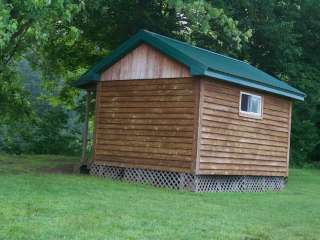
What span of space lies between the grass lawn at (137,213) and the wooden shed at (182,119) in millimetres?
1197

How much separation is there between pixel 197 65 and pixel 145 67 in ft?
6.22

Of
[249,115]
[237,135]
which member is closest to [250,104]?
[249,115]

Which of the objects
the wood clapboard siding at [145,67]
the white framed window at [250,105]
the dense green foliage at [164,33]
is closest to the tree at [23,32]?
the dense green foliage at [164,33]

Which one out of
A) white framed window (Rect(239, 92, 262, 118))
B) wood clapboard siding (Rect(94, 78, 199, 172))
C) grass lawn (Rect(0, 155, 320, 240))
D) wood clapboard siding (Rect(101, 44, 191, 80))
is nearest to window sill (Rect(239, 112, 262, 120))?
white framed window (Rect(239, 92, 262, 118))

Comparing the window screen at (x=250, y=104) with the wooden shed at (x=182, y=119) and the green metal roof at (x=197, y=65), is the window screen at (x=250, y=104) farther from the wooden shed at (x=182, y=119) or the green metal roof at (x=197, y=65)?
the green metal roof at (x=197, y=65)

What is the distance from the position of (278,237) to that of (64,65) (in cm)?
1779

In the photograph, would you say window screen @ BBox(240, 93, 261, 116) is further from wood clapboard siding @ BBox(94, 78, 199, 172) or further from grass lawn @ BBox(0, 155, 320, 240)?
grass lawn @ BBox(0, 155, 320, 240)

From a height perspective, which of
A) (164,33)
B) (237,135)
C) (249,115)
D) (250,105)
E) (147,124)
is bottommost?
(237,135)

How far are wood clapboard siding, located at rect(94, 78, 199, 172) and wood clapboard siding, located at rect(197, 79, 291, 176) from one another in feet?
1.22

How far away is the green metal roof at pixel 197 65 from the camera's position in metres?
14.4

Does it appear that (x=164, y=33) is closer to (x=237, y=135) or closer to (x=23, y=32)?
(x=23, y=32)

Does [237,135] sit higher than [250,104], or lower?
lower

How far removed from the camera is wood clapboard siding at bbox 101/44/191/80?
1508cm

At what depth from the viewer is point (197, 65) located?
46.9ft
